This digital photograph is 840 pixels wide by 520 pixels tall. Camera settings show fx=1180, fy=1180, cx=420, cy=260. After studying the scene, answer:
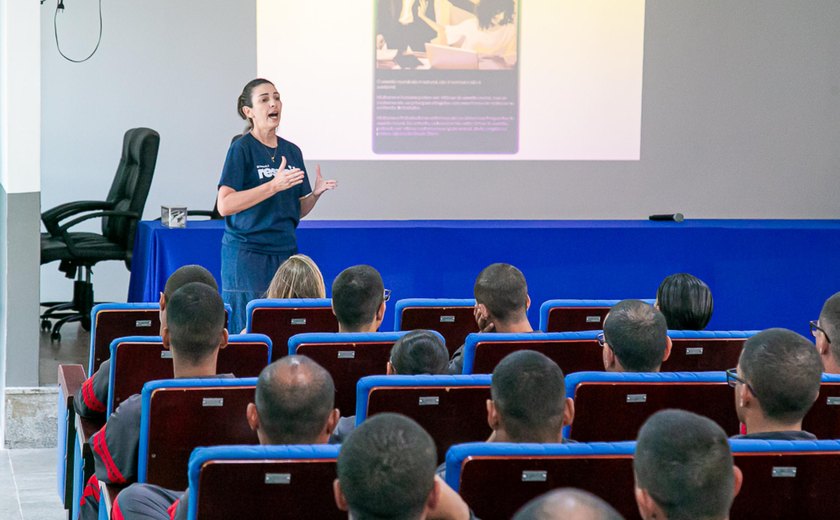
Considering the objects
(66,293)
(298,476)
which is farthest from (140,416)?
(66,293)

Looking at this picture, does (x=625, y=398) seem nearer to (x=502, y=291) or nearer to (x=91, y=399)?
(x=502, y=291)

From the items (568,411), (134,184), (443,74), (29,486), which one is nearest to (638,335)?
(568,411)

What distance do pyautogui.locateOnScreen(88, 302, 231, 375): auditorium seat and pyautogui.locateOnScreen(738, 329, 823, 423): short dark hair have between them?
88.5 inches

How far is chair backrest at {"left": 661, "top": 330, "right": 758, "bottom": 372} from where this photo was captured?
138 inches

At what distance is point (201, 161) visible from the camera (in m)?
8.32

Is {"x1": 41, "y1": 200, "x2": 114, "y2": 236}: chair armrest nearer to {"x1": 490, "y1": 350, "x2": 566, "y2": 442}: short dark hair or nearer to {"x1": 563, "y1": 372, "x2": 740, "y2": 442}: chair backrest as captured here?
{"x1": 563, "y1": 372, "x2": 740, "y2": 442}: chair backrest

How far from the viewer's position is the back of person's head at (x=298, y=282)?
438 centimetres

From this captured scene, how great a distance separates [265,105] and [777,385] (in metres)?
3.16

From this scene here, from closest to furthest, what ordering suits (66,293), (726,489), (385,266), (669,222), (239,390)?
(726,489) → (239,390) → (385,266) → (669,222) → (66,293)

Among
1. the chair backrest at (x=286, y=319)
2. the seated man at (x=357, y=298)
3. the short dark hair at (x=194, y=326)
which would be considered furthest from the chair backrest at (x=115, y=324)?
the short dark hair at (x=194, y=326)

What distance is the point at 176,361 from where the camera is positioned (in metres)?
3.06

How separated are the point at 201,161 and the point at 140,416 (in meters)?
5.68

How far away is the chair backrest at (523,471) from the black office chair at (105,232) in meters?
5.31

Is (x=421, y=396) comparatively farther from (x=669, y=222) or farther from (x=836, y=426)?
(x=669, y=222)
